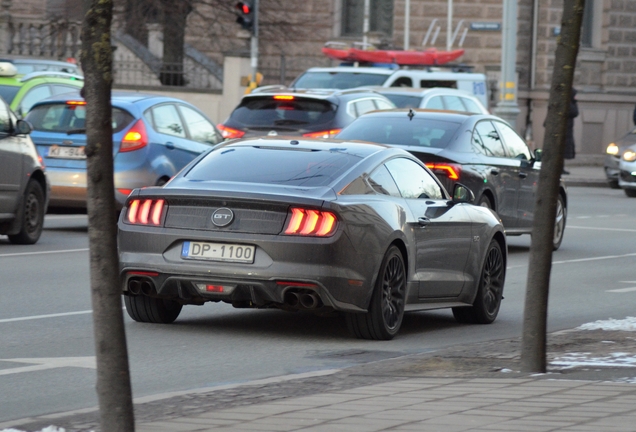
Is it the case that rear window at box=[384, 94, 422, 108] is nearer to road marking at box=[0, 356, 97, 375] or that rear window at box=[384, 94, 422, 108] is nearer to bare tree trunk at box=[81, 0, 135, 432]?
road marking at box=[0, 356, 97, 375]

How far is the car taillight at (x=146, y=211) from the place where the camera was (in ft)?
30.9

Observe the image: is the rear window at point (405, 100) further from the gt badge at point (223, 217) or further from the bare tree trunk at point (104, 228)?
the bare tree trunk at point (104, 228)

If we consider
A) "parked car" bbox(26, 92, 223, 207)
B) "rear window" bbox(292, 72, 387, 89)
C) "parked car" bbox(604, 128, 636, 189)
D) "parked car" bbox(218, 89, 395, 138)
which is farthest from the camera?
"parked car" bbox(604, 128, 636, 189)

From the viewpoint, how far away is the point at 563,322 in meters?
11.2

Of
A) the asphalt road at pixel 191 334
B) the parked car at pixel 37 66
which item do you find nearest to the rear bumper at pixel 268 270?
the asphalt road at pixel 191 334

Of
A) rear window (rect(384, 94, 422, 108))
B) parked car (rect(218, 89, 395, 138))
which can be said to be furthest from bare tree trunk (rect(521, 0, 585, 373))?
rear window (rect(384, 94, 422, 108))

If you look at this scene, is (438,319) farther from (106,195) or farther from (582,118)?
(582,118)

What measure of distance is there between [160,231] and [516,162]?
8.26 m

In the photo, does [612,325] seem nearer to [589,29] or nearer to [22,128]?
[22,128]

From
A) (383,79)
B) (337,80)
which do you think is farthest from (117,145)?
(383,79)

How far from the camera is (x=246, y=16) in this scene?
2877cm

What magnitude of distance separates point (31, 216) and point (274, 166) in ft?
20.9

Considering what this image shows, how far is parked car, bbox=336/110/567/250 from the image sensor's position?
1545 centimetres

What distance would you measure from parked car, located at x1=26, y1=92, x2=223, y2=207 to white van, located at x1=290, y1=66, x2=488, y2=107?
9319mm
